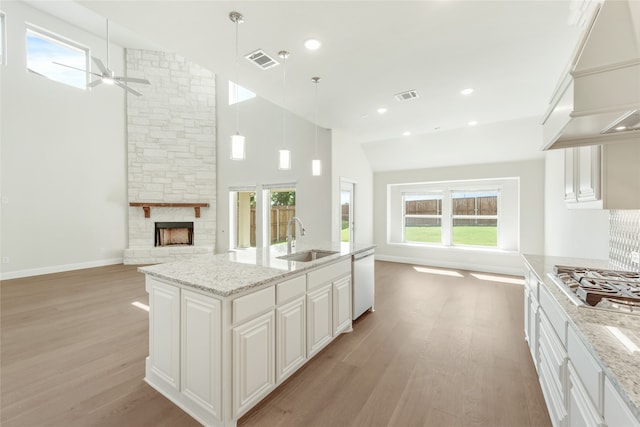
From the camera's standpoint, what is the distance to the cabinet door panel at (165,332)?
1748 millimetres

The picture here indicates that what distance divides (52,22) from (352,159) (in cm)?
674

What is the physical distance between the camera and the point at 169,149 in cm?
680

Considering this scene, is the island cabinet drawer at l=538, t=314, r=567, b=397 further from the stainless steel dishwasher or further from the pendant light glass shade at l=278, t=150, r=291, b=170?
the pendant light glass shade at l=278, t=150, r=291, b=170

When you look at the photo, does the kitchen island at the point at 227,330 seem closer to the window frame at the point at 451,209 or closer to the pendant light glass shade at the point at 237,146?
the pendant light glass shade at the point at 237,146

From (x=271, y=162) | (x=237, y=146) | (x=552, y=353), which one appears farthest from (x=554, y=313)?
(x=271, y=162)

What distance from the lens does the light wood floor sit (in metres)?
1.71

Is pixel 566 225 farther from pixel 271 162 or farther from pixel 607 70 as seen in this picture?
pixel 271 162

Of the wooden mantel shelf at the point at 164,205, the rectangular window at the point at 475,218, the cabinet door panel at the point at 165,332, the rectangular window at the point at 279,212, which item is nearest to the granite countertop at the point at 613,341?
the cabinet door panel at the point at 165,332

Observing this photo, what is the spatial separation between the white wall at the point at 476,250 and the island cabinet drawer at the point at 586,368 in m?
4.94

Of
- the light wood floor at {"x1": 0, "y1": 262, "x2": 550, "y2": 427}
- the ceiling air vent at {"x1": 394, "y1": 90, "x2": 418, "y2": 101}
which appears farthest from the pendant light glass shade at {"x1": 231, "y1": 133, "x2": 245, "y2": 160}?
the ceiling air vent at {"x1": 394, "y1": 90, "x2": 418, "y2": 101}

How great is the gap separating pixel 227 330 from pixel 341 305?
1449mm

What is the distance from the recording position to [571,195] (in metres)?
2.05

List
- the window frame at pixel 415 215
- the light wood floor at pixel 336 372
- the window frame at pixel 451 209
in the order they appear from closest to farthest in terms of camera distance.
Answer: the light wood floor at pixel 336 372 → the window frame at pixel 451 209 → the window frame at pixel 415 215

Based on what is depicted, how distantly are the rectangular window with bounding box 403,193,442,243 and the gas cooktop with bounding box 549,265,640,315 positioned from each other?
4.64 metres
